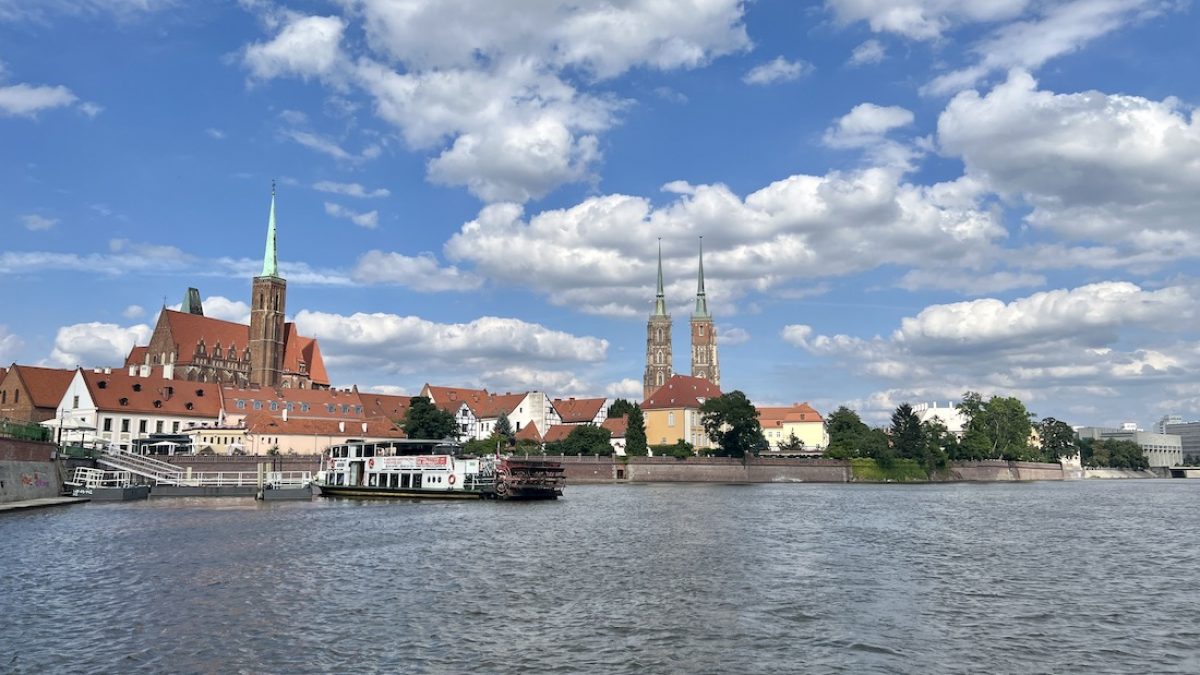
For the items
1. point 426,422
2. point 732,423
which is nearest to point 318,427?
point 426,422

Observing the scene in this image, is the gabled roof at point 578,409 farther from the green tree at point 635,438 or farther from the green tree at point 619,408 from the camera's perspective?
the green tree at point 635,438

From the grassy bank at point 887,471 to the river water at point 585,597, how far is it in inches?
3402

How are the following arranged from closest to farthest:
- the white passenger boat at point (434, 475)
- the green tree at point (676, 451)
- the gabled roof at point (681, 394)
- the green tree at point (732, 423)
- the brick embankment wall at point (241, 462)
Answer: the white passenger boat at point (434, 475) < the brick embankment wall at point (241, 462) < the green tree at point (676, 451) < the green tree at point (732, 423) < the gabled roof at point (681, 394)

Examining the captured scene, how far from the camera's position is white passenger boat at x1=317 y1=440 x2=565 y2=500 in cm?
8119

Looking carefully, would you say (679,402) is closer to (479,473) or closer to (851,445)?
(851,445)

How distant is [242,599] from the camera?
97.1 feet

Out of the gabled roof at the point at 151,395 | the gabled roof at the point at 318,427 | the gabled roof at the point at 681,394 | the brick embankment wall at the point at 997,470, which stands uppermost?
the gabled roof at the point at 681,394

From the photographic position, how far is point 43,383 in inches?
4542

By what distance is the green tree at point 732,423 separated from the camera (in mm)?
134875

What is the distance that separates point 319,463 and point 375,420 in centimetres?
2692

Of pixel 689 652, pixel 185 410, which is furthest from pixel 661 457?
pixel 689 652

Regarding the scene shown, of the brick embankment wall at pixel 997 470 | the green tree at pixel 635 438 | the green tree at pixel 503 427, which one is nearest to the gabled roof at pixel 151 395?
the green tree at pixel 503 427

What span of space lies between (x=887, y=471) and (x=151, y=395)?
104403 mm

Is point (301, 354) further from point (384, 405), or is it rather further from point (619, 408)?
point (619, 408)
